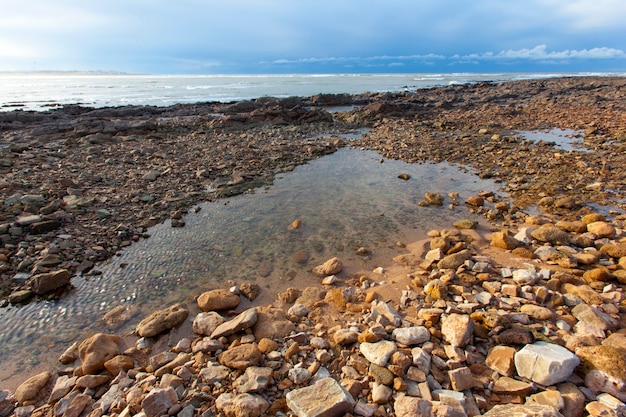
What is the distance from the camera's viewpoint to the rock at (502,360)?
2.94 meters

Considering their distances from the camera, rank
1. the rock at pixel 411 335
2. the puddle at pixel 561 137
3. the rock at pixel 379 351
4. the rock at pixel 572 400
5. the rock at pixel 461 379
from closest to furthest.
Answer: the rock at pixel 572 400, the rock at pixel 461 379, the rock at pixel 379 351, the rock at pixel 411 335, the puddle at pixel 561 137

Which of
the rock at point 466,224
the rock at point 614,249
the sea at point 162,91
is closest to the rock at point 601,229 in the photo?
the rock at point 614,249

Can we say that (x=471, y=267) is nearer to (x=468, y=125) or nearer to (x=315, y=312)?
(x=315, y=312)

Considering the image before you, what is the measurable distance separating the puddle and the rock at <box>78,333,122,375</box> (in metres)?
15.0

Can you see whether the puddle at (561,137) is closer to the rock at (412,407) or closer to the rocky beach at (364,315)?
the rocky beach at (364,315)

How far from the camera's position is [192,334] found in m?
4.04

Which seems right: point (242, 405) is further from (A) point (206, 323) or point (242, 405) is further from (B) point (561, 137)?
(B) point (561, 137)

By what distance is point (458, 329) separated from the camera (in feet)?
10.9

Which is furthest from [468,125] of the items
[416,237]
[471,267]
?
[471,267]

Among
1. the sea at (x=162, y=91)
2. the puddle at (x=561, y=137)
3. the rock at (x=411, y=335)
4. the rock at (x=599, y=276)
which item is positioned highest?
the sea at (x=162, y=91)

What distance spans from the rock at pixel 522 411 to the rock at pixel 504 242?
3571mm

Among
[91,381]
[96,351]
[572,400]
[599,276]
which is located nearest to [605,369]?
[572,400]

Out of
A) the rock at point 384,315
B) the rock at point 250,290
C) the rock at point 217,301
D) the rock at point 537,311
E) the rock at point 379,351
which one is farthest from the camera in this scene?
the rock at point 250,290

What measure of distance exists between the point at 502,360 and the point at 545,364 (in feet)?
1.14
